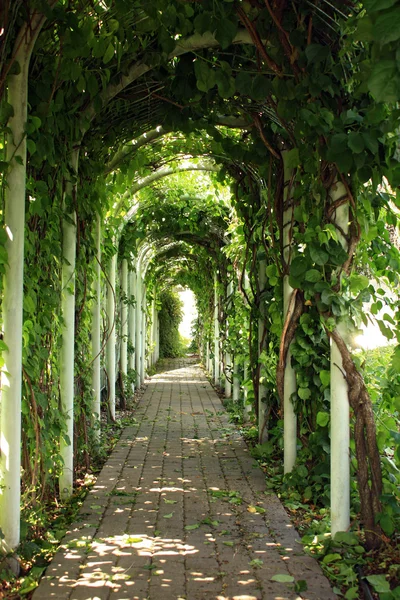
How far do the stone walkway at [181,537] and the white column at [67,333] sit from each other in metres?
0.25

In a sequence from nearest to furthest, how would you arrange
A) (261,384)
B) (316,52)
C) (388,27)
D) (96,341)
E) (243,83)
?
(388,27) < (316,52) < (243,83) < (261,384) < (96,341)

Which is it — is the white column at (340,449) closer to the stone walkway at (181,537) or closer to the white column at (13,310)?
the stone walkway at (181,537)

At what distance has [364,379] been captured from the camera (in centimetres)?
348

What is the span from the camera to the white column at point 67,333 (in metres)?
4.17

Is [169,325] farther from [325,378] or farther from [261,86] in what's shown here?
[261,86]

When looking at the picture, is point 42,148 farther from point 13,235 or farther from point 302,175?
point 302,175

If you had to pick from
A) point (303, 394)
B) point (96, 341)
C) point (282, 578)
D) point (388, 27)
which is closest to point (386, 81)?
point (388, 27)

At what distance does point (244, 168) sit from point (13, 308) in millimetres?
3124

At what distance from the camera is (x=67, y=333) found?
4.18 metres

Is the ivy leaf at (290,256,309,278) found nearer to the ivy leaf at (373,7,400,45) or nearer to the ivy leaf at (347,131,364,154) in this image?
the ivy leaf at (347,131,364,154)

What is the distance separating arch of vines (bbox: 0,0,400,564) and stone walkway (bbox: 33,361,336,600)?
0.33 m

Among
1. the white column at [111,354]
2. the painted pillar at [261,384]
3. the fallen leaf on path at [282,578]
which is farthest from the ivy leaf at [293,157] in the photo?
the white column at [111,354]

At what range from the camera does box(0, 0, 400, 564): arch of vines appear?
2863mm

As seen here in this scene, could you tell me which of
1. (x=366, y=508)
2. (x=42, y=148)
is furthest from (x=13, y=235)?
(x=366, y=508)
